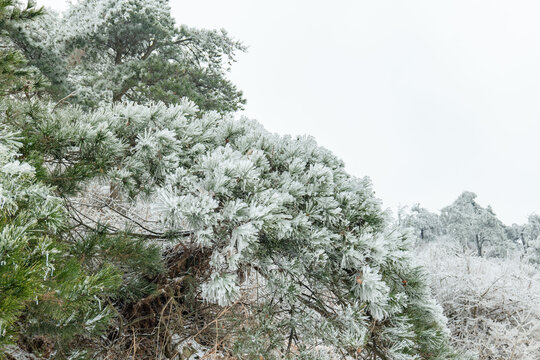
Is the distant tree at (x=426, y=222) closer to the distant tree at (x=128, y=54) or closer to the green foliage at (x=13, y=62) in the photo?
the distant tree at (x=128, y=54)

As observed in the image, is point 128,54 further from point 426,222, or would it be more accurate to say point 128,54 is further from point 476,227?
point 426,222

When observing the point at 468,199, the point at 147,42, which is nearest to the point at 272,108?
the point at 468,199

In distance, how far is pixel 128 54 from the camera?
711cm

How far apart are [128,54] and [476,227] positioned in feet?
48.0

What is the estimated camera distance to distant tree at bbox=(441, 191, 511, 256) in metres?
14.8

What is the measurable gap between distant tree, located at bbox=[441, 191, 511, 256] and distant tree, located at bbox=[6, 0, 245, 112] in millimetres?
12229

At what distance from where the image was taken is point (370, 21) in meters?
63.9

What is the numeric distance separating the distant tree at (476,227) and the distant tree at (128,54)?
40.1ft

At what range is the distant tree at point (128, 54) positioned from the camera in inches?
232

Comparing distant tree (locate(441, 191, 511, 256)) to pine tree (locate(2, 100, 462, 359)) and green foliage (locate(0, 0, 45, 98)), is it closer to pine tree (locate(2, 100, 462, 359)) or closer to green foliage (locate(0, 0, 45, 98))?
pine tree (locate(2, 100, 462, 359))

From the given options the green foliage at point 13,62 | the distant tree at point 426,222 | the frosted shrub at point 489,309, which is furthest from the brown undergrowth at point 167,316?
the distant tree at point 426,222

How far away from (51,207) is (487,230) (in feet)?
56.2

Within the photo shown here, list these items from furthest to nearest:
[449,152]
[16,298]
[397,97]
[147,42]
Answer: [397,97] → [449,152] → [147,42] → [16,298]

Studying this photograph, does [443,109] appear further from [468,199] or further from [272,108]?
[468,199]
